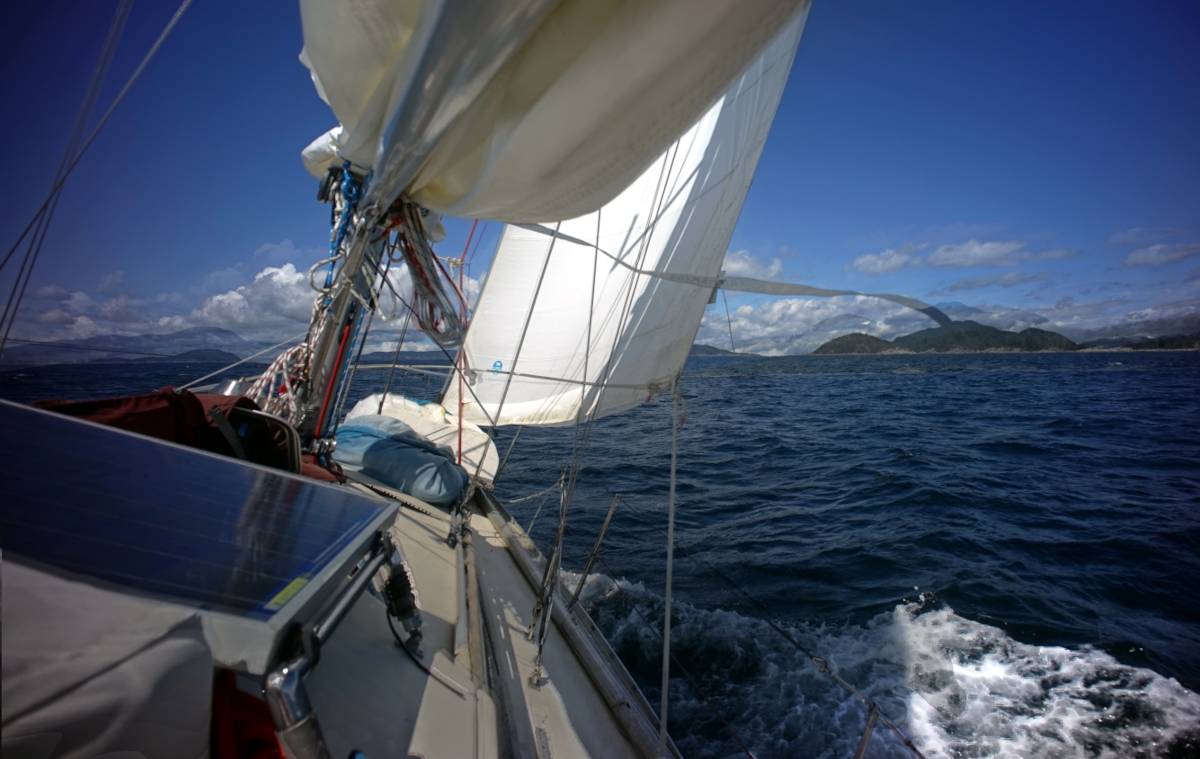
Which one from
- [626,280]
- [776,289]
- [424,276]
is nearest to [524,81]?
[424,276]

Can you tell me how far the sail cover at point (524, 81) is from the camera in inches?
49.9

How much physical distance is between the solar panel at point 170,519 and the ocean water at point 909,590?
A: 5.35 feet

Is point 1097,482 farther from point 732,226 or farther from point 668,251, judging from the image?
point 668,251

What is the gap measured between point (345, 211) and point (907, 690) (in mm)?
5032

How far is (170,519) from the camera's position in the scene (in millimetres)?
1030

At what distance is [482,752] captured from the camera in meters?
1.53

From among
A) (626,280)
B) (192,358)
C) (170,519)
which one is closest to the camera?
(170,519)

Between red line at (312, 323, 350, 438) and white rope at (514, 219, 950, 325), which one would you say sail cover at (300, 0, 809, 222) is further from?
red line at (312, 323, 350, 438)

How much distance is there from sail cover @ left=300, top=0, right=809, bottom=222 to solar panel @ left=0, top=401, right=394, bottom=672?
120 cm

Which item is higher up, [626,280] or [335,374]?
[626,280]

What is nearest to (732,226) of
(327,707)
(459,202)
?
(459,202)

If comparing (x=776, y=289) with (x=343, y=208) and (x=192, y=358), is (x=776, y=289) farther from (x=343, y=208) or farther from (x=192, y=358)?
(x=192, y=358)

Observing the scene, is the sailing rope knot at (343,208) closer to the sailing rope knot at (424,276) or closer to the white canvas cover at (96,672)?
the sailing rope knot at (424,276)

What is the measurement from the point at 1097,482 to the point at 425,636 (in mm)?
11826
